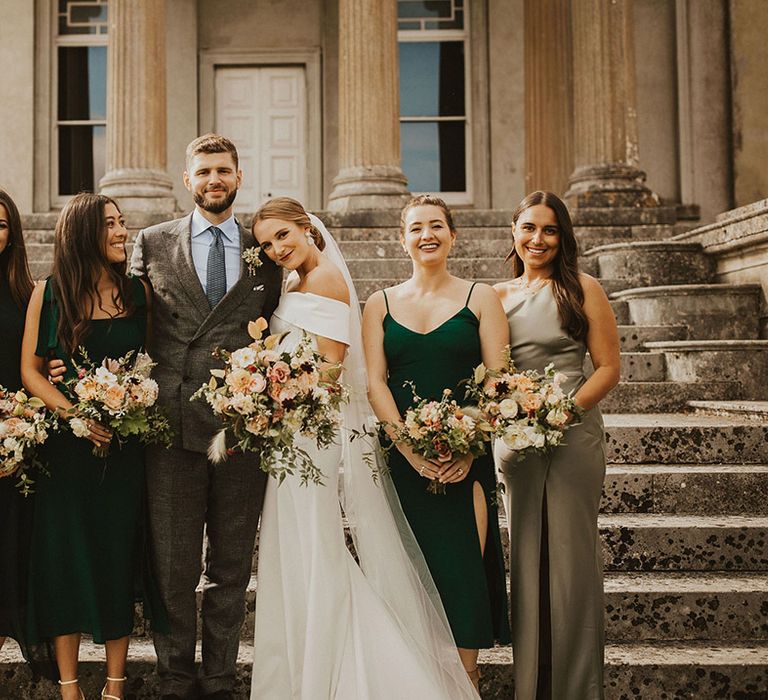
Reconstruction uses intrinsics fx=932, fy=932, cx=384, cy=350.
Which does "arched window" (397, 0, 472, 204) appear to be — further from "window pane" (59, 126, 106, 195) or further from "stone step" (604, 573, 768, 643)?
"stone step" (604, 573, 768, 643)

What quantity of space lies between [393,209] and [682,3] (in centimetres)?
523

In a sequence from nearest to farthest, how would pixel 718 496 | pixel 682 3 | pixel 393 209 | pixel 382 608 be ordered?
pixel 382 608 < pixel 718 496 < pixel 393 209 < pixel 682 3

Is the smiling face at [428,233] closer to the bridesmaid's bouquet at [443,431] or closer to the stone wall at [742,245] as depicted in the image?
the bridesmaid's bouquet at [443,431]

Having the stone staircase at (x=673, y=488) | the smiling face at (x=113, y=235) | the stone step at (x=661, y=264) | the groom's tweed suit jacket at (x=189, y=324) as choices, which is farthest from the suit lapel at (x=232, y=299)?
the stone step at (x=661, y=264)

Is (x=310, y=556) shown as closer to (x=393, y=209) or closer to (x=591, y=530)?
(x=591, y=530)

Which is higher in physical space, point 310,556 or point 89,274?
point 89,274

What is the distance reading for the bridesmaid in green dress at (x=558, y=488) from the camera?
3566 mm

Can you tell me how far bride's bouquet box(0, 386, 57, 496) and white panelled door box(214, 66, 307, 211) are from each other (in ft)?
31.3

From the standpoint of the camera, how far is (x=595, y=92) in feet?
31.0

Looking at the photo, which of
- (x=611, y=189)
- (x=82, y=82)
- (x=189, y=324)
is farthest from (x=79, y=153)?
(x=189, y=324)

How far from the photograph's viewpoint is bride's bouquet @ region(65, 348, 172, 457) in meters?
3.31

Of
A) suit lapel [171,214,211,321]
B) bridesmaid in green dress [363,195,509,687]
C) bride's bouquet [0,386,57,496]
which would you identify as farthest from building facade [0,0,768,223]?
bride's bouquet [0,386,57,496]

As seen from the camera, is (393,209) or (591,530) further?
(393,209)

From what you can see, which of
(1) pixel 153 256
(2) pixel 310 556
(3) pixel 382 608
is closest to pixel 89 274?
(1) pixel 153 256
